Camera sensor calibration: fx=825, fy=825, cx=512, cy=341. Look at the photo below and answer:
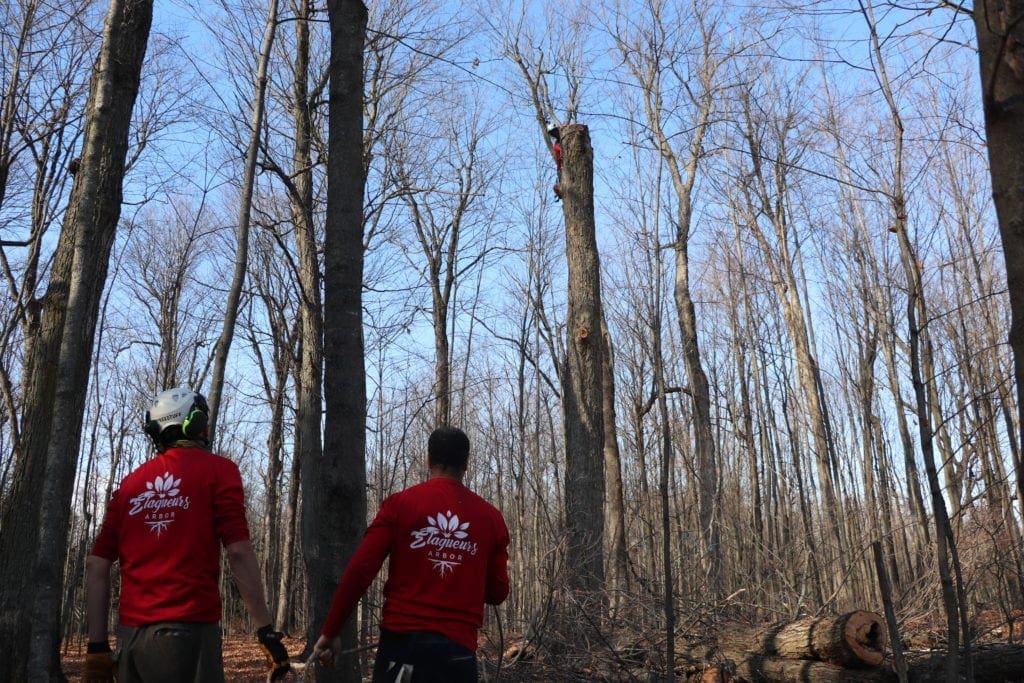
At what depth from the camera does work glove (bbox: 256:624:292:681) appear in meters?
2.90

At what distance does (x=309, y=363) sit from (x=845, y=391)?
692 inches

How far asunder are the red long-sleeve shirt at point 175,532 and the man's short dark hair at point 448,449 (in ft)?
2.63

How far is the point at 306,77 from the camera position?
44.3 ft

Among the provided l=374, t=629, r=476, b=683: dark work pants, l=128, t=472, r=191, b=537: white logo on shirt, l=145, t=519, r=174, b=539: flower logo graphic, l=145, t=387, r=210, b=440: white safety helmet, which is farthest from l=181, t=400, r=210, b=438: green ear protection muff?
l=374, t=629, r=476, b=683: dark work pants

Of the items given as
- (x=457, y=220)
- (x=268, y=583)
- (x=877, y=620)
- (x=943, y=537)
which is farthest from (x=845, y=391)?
(x=943, y=537)

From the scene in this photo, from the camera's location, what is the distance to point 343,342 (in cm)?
479

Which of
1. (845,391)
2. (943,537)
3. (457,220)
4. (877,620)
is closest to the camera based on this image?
(943,537)

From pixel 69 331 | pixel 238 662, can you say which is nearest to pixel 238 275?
pixel 69 331

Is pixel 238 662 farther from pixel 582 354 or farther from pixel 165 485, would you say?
pixel 165 485

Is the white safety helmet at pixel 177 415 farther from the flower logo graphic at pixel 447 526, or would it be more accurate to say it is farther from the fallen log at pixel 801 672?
the fallen log at pixel 801 672

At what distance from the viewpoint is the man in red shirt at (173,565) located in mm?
2977

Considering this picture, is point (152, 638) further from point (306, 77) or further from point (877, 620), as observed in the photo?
point (306, 77)

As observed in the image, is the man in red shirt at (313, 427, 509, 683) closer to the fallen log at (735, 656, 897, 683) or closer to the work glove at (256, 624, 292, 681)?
the work glove at (256, 624, 292, 681)

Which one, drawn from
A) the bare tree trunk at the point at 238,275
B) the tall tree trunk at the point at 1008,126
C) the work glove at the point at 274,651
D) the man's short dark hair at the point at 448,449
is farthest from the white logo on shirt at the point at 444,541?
the bare tree trunk at the point at 238,275
